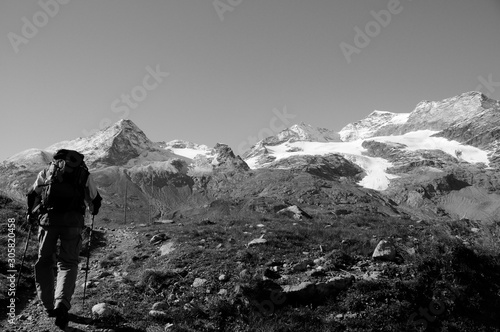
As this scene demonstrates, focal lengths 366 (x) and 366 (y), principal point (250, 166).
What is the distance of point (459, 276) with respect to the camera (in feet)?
34.2

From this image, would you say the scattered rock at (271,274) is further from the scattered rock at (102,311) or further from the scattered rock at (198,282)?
the scattered rock at (102,311)

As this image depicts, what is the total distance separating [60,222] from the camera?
27.7 feet

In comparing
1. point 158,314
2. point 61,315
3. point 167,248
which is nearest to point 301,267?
point 158,314

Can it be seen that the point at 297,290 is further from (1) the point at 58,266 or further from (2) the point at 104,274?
(2) the point at 104,274

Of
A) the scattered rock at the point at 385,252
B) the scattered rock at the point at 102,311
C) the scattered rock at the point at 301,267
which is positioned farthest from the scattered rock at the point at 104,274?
the scattered rock at the point at 385,252

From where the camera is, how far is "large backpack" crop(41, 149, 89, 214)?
848 cm

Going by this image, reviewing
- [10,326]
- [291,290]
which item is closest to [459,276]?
[291,290]

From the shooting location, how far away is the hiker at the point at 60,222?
8.12 m

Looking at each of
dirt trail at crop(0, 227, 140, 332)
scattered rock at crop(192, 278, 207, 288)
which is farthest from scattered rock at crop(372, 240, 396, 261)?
dirt trail at crop(0, 227, 140, 332)

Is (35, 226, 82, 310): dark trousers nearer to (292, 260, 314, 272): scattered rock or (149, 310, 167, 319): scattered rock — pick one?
(149, 310, 167, 319): scattered rock

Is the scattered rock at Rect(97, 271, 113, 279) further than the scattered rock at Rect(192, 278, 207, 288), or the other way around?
the scattered rock at Rect(97, 271, 113, 279)

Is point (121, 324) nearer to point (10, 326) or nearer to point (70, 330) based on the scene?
point (70, 330)

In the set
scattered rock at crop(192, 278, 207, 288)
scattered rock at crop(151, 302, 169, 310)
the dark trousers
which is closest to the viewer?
the dark trousers

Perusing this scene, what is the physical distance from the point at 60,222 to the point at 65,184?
2.93ft
